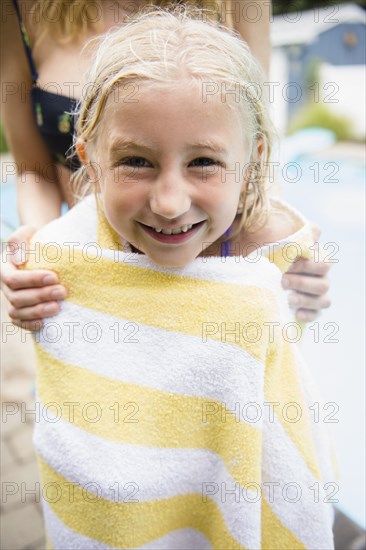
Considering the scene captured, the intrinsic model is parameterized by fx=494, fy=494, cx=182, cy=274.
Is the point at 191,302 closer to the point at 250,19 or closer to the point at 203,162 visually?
the point at 203,162

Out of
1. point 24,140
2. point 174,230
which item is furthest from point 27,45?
point 174,230

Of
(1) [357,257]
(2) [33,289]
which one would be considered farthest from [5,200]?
(2) [33,289]

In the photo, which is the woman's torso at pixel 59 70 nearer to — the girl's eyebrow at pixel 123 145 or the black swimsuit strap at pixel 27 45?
the black swimsuit strap at pixel 27 45

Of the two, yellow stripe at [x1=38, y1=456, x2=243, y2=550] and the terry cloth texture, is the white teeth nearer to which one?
the terry cloth texture

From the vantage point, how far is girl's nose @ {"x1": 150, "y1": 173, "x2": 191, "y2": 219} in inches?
30.6

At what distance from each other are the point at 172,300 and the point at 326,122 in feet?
25.3

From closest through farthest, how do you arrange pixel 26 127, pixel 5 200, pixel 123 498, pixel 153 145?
pixel 153 145 → pixel 123 498 → pixel 26 127 → pixel 5 200

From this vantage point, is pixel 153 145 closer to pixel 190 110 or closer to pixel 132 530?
pixel 190 110

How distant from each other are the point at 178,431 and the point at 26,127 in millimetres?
967

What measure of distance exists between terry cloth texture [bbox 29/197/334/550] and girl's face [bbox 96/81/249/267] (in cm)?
10

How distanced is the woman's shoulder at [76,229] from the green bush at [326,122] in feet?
23.8

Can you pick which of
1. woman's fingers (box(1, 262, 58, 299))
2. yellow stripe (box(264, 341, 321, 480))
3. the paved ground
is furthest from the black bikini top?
the paved ground

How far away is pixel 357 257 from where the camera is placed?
261 cm

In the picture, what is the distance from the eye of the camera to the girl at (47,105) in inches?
40.1
